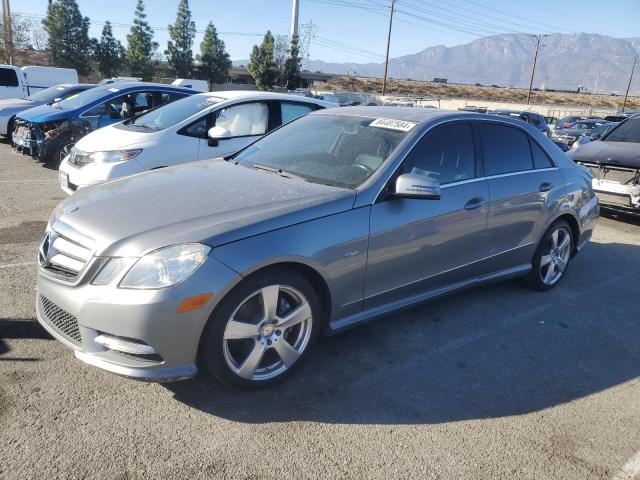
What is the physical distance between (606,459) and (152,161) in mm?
5703

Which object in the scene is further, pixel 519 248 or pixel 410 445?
pixel 519 248

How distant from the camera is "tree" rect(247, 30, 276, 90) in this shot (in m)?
59.4

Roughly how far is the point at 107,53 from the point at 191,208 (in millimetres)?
56095

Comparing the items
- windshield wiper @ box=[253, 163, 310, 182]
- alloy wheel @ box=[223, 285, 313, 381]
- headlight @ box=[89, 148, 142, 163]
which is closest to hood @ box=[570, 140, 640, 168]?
windshield wiper @ box=[253, 163, 310, 182]

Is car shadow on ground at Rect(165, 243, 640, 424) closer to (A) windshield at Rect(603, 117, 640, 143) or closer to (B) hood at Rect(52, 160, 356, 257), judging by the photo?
(B) hood at Rect(52, 160, 356, 257)

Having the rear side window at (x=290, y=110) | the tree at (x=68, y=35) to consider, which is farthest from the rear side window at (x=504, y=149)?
the tree at (x=68, y=35)

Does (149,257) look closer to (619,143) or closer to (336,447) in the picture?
(336,447)

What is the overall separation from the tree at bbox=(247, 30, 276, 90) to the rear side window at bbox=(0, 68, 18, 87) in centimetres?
4526

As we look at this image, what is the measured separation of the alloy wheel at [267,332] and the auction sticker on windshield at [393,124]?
156 cm

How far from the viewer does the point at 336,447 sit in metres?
2.62

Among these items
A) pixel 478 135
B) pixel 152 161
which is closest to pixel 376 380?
pixel 478 135

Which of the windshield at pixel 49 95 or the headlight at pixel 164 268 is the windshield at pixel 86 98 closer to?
the windshield at pixel 49 95

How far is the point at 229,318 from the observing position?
9.06ft

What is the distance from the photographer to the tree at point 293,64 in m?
60.7
